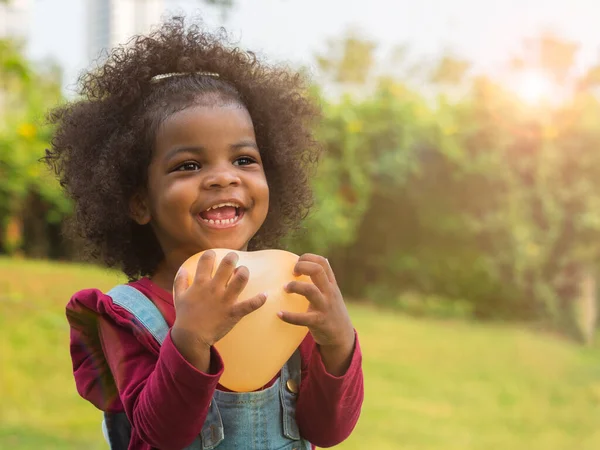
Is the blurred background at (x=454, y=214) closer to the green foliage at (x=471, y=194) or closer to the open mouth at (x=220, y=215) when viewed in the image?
the green foliage at (x=471, y=194)

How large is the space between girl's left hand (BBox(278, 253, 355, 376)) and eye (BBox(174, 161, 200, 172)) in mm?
314

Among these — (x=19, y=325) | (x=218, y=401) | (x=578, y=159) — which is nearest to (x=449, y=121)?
(x=578, y=159)

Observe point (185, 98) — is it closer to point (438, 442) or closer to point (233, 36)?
point (233, 36)

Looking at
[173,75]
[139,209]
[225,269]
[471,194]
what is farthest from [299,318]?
[471,194]

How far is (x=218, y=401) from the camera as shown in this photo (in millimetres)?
1521

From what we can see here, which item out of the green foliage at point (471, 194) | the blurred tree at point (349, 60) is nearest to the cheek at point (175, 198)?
the green foliage at point (471, 194)

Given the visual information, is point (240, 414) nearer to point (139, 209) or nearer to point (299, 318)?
point (299, 318)

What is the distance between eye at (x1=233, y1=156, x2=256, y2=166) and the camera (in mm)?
1596

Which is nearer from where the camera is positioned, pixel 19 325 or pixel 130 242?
pixel 130 242

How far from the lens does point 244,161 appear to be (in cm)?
162

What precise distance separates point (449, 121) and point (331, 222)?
189 centimetres

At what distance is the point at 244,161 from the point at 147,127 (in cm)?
22

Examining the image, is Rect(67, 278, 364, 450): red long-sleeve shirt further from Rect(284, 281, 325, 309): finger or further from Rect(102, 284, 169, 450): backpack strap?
Rect(284, 281, 325, 309): finger

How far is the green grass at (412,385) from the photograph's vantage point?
5.10m
